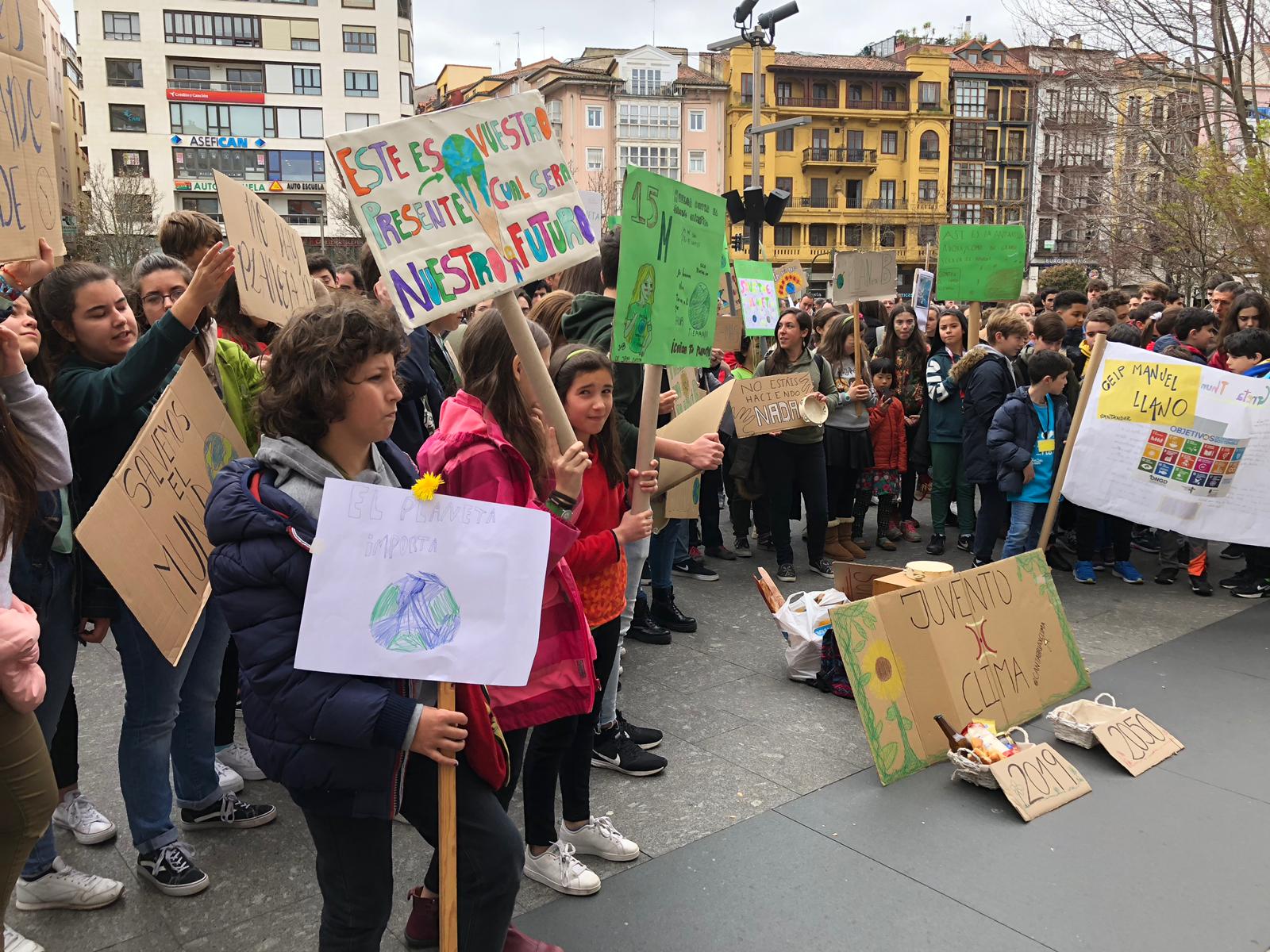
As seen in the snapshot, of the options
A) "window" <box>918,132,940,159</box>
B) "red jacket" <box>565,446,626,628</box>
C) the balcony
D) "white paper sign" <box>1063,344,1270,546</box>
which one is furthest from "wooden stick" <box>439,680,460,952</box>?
"window" <box>918,132,940,159</box>

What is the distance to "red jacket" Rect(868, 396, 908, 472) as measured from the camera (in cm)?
766

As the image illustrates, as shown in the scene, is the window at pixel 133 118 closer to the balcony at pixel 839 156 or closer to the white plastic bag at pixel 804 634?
the balcony at pixel 839 156

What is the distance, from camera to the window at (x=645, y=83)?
64438 millimetres

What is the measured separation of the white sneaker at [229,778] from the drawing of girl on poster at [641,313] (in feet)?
7.18

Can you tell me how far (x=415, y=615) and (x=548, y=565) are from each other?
582mm

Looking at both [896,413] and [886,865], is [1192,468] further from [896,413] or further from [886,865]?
[886,865]

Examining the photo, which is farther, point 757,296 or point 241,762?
point 757,296

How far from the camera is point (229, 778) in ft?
12.1

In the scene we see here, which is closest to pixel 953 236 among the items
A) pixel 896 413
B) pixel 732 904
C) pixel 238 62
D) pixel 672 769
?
pixel 896 413

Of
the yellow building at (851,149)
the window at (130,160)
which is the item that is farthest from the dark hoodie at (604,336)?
the yellow building at (851,149)

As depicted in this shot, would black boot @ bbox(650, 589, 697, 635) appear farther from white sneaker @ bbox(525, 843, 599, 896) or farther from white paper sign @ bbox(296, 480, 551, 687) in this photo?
white paper sign @ bbox(296, 480, 551, 687)

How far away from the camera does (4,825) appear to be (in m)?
2.09

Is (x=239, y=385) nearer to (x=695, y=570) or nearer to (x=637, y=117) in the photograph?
(x=695, y=570)

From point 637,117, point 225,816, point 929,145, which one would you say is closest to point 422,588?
point 225,816
